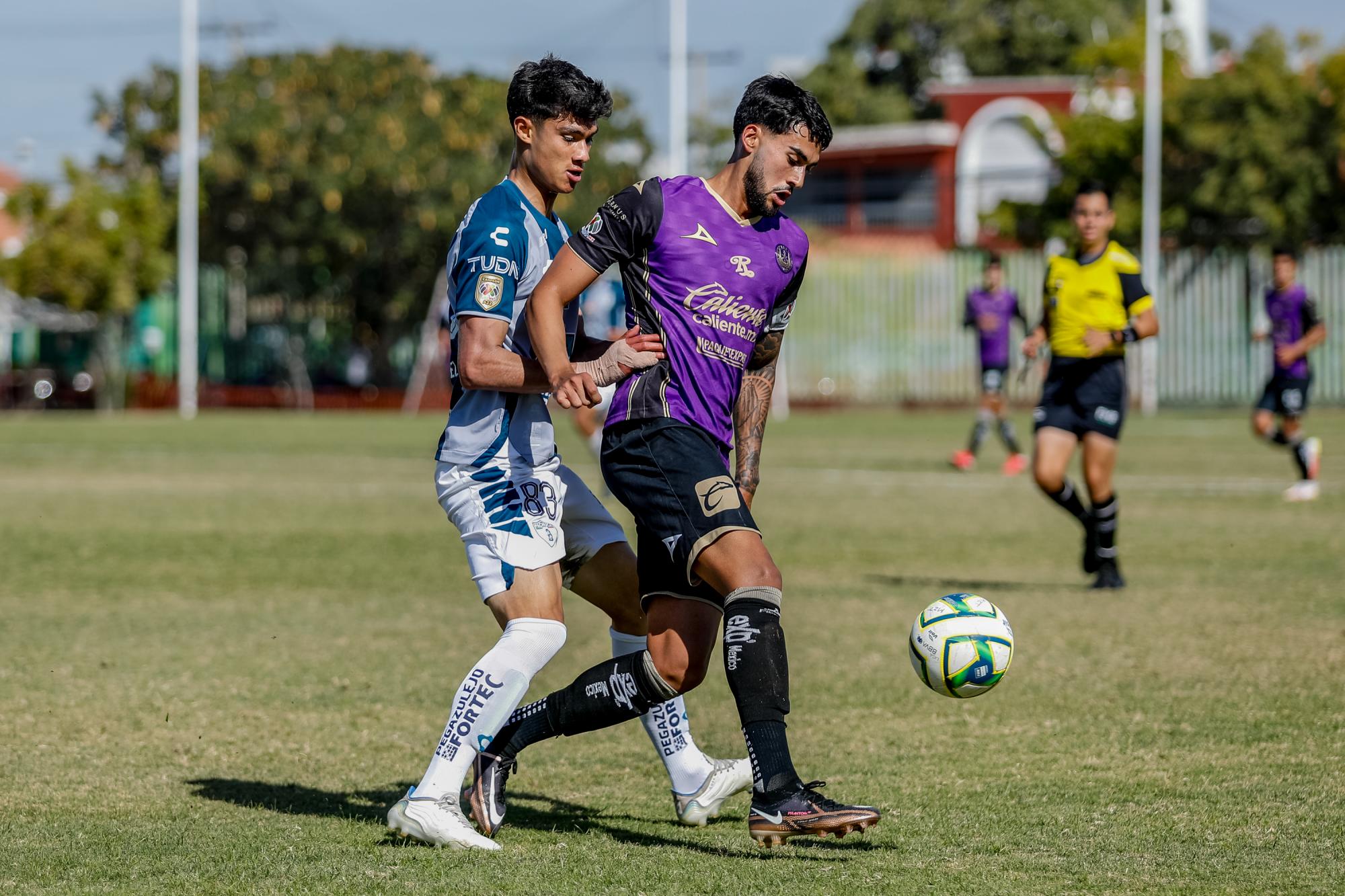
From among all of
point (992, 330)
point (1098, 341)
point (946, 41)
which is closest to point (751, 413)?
point (1098, 341)

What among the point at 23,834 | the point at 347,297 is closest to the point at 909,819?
the point at 23,834

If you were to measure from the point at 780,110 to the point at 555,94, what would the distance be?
26.4 inches

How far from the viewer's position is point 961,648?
5.50 meters

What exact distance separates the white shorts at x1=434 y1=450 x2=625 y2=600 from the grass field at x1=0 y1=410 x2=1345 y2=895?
32.4 inches

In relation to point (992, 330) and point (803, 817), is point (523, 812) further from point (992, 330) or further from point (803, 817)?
point (992, 330)

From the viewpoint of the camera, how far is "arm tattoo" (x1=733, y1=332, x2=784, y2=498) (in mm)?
A: 5418

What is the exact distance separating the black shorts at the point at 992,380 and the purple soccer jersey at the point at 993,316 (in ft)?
0.65

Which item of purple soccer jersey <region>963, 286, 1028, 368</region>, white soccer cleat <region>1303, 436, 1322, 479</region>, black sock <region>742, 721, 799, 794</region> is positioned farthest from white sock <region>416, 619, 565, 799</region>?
purple soccer jersey <region>963, 286, 1028, 368</region>

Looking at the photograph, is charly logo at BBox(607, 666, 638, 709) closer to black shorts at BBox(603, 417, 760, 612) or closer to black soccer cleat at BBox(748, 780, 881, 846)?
black shorts at BBox(603, 417, 760, 612)

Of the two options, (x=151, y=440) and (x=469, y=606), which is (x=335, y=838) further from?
(x=151, y=440)

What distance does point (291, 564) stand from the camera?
483 inches

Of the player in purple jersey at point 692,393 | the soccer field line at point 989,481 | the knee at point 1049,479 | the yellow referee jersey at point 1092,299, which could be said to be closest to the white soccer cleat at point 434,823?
the player in purple jersey at point 692,393

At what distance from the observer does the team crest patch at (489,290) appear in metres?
5.00

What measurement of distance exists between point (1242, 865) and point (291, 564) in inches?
344
